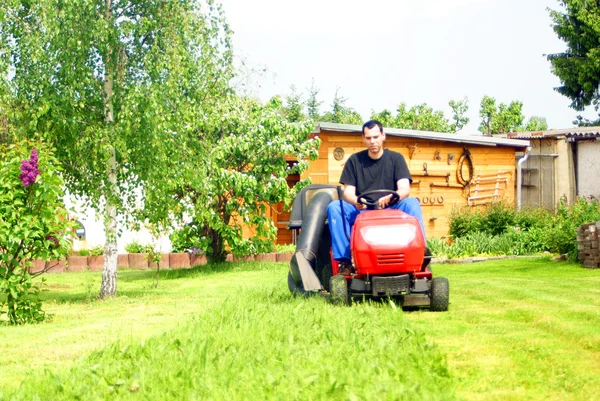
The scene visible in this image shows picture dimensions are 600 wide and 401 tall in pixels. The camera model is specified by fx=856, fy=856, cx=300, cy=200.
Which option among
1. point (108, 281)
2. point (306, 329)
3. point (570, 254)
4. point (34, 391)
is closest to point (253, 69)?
point (108, 281)

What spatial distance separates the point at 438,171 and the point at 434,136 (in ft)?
3.52

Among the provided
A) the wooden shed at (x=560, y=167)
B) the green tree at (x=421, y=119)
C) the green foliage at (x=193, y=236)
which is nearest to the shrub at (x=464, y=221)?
the wooden shed at (x=560, y=167)

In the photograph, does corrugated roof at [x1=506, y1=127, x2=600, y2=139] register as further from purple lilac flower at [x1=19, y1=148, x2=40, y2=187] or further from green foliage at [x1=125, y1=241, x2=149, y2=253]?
purple lilac flower at [x1=19, y1=148, x2=40, y2=187]

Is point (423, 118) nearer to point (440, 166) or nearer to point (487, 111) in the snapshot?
point (487, 111)

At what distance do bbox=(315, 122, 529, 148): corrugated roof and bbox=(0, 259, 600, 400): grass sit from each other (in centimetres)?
1197

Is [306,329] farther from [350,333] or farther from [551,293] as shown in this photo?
[551,293]

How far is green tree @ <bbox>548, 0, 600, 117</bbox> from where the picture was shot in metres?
31.0

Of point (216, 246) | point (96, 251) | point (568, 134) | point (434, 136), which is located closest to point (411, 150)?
point (434, 136)

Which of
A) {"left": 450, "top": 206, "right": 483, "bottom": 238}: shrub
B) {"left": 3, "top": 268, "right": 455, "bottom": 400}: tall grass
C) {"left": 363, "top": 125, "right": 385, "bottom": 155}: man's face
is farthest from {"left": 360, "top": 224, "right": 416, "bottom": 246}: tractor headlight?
{"left": 450, "top": 206, "right": 483, "bottom": 238}: shrub

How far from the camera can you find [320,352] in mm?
5281

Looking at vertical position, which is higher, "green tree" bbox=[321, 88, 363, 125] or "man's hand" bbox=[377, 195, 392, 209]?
"green tree" bbox=[321, 88, 363, 125]

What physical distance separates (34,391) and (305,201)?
17.6 feet

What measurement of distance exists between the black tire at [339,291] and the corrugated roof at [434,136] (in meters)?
13.1

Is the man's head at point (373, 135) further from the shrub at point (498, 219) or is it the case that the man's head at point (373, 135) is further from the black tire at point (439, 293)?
the shrub at point (498, 219)
